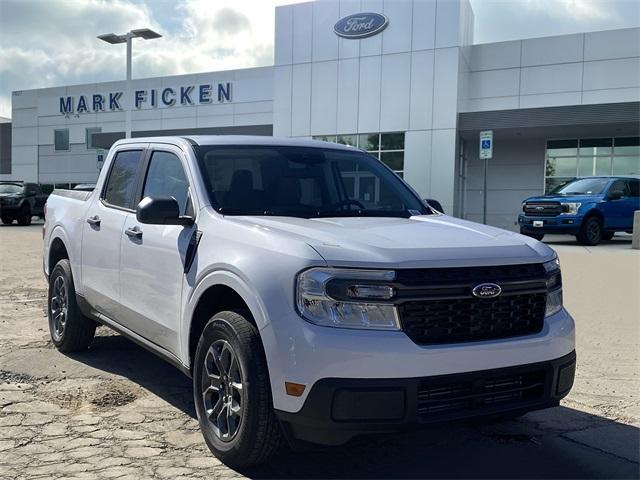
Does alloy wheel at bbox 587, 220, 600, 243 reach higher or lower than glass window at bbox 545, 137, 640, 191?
lower

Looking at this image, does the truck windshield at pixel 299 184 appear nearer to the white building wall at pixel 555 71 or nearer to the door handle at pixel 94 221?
the door handle at pixel 94 221

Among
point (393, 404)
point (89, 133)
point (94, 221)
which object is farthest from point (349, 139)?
point (393, 404)

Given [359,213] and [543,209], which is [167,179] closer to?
[359,213]

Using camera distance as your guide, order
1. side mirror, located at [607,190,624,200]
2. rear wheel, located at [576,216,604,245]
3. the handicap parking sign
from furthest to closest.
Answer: side mirror, located at [607,190,624,200]
rear wheel, located at [576,216,604,245]
the handicap parking sign

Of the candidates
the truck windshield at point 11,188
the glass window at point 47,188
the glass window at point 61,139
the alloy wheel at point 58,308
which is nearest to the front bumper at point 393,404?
the alloy wheel at point 58,308

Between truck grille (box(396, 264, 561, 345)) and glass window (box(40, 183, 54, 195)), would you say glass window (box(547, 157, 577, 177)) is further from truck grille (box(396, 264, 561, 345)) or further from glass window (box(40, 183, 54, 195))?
truck grille (box(396, 264, 561, 345))

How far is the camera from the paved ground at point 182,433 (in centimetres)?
339

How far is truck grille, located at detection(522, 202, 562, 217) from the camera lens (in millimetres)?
16781

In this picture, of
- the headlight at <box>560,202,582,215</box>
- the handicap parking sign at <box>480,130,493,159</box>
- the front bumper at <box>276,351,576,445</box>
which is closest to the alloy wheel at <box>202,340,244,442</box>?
the front bumper at <box>276,351,576,445</box>

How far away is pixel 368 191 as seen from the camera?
14.9 ft

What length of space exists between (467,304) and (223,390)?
1364 mm

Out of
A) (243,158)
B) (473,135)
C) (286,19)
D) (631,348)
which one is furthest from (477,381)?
(286,19)

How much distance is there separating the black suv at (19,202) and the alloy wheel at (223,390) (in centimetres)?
2292

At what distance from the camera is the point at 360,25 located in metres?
26.3
